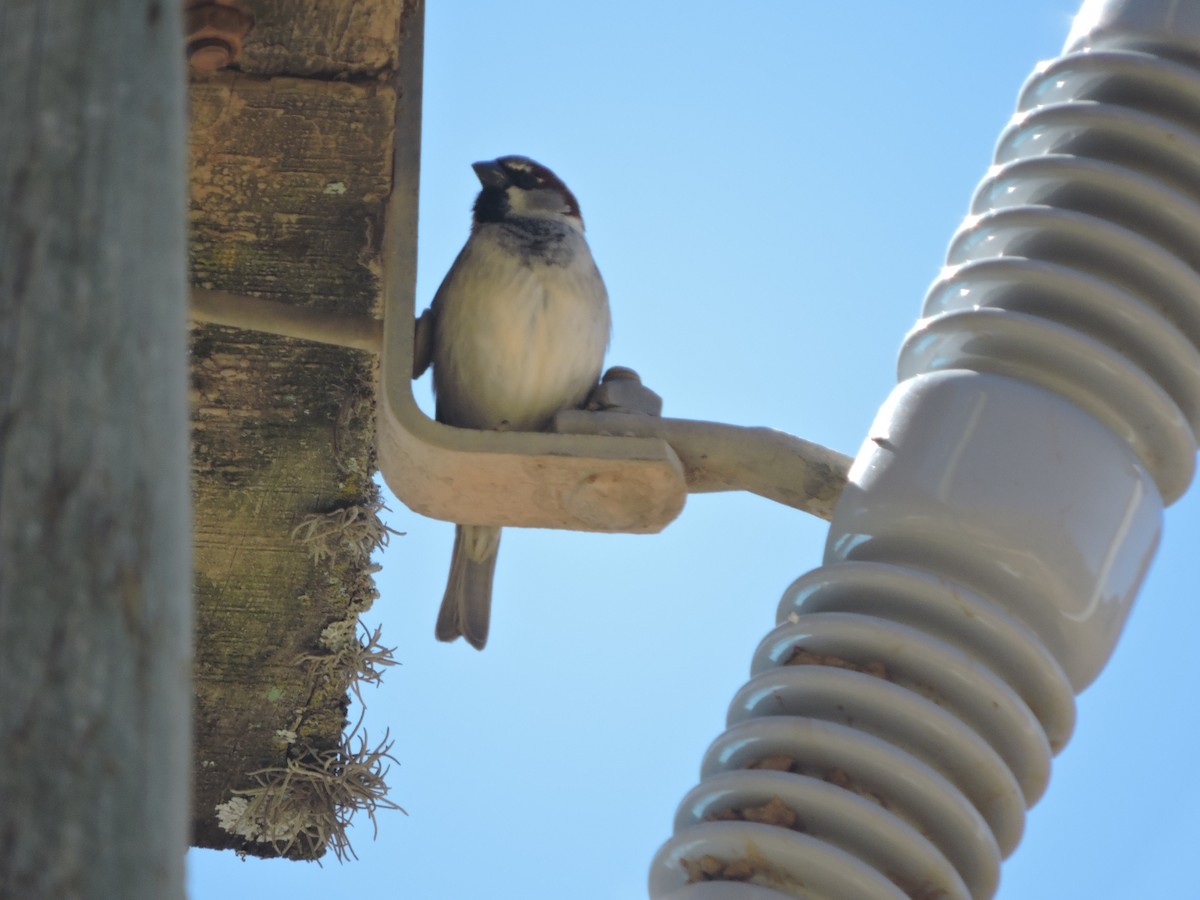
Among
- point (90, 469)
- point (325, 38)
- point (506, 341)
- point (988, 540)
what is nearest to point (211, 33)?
point (325, 38)

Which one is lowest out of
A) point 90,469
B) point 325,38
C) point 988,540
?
point 90,469

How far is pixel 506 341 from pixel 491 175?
0.48 m

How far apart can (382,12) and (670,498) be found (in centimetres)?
74

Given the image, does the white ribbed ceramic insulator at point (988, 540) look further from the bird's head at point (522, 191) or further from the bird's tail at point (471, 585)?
the bird's head at point (522, 191)

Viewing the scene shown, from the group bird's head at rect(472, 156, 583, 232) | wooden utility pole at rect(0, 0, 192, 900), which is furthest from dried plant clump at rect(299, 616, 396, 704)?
wooden utility pole at rect(0, 0, 192, 900)

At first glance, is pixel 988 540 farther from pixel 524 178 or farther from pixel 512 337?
pixel 524 178

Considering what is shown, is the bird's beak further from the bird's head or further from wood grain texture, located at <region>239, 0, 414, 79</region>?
wood grain texture, located at <region>239, 0, 414, 79</region>

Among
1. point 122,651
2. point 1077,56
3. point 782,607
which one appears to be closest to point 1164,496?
point 782,607

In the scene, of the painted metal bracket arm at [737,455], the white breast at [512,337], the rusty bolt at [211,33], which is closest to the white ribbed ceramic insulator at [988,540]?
the painted metal bracket arm at [737,455]

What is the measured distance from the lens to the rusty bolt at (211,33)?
2.00m

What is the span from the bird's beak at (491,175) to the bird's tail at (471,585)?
619 mm

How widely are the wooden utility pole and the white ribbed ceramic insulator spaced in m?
0.50

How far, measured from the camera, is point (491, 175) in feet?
9.53

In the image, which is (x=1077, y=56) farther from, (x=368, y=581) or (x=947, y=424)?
(x=368, y=581)
